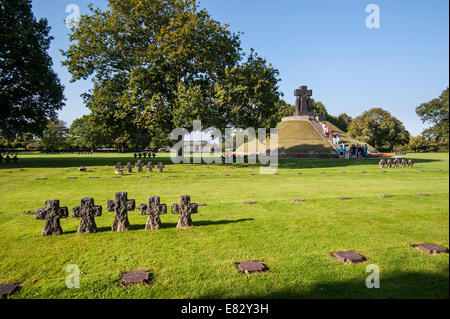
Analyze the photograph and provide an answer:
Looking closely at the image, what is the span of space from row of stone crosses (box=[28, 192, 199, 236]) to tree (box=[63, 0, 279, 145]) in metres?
20.3

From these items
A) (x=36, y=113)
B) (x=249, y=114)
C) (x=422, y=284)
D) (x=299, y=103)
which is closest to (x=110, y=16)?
(x=36, y=113)

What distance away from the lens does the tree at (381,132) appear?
3127 inches

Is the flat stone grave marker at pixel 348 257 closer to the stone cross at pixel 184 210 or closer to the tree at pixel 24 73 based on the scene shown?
the stone cross at pixel 184 210

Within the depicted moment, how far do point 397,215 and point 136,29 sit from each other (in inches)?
1155

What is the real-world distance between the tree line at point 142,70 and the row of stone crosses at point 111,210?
65.7 ft

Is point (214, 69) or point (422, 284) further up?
point (214, 69)

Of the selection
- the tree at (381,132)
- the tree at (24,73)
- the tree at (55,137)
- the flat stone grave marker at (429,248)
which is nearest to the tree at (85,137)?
the tree at (55,137)

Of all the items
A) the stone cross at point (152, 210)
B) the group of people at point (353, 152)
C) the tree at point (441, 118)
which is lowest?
the stone cross at point (152, 210)

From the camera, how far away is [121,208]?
21.8ft

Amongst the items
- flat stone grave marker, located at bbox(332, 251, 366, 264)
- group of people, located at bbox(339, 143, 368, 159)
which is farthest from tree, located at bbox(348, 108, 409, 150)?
flat stone grave marker, located at bbox(332, 251, 366, 264)

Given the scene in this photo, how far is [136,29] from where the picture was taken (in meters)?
29.1
